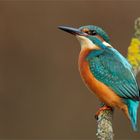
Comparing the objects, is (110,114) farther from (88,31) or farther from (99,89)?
(88,31)

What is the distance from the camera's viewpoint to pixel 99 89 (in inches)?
156

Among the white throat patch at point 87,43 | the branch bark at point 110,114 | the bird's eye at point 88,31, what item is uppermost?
the bird's eye at point 88,31

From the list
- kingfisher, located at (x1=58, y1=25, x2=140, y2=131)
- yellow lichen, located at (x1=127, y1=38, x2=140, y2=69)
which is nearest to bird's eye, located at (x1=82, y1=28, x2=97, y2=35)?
kingfisher, located at (x1=58, y1=25, x2=140, y2=131)

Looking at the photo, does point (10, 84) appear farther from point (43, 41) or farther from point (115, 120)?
point (115, 120)

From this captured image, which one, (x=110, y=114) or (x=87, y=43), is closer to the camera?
(x=110, y=114)

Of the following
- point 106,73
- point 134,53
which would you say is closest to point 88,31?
point 106,73

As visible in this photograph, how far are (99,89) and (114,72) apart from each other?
110 mm

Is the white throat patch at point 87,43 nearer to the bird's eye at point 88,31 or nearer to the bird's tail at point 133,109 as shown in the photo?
the bird's eye at point 88,31

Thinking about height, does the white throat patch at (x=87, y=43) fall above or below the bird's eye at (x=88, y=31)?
below

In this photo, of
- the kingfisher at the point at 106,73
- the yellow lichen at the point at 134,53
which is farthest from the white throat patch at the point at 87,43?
the yellow lichen at the point at 134,53

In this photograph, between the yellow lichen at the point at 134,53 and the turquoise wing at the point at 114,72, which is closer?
the yellow lichen at the point at 134,53

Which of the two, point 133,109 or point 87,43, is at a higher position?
point 87,43

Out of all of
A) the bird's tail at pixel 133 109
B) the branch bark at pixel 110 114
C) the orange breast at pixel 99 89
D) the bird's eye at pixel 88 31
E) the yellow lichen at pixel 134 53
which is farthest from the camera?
the bird's eye at pixel 88 31

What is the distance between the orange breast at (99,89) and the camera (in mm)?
3946
